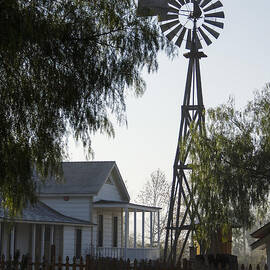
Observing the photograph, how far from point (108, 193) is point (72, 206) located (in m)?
2.71

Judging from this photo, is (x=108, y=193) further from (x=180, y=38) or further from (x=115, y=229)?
(x=180, y=38)

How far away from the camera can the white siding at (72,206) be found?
30547mm

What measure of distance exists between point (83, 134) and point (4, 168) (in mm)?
1474

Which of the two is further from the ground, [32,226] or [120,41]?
[120,41]

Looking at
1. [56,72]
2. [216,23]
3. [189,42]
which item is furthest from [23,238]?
[56,72]

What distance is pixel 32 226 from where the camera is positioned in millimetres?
26641

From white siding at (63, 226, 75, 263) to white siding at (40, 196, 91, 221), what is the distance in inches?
52.0

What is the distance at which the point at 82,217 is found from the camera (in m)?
30.5

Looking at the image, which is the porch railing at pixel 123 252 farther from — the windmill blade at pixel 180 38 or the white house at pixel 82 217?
the windmill blade at pixel 180 38

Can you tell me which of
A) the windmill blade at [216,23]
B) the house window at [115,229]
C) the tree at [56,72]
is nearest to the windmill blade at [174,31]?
the windmill blade at [216,23]

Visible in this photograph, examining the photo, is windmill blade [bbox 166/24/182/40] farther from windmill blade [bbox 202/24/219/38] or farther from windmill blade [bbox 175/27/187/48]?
windmill blade [bbox 202/24/219/38]

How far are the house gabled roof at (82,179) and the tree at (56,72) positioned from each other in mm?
19487

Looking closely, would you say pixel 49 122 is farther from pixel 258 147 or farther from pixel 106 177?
pixel 106 177

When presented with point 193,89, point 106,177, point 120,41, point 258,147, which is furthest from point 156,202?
point 120,41
